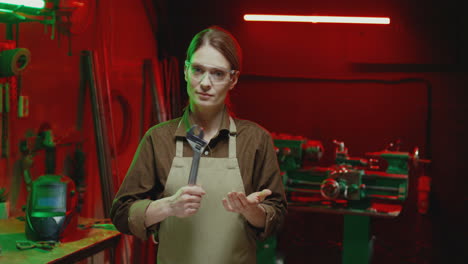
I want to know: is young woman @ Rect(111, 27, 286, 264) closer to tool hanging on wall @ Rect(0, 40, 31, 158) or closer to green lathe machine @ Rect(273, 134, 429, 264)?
tool hanging on wall @ Rect(0, 40, 31, 158)

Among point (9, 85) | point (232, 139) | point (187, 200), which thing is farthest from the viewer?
point (9, 85)

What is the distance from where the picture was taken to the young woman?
1.71 m

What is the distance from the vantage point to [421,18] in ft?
17.6

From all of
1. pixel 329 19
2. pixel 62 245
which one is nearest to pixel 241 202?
pixel 62 245

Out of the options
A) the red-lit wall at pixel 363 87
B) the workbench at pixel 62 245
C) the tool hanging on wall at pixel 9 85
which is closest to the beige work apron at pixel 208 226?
the workbench at pixel 62 245

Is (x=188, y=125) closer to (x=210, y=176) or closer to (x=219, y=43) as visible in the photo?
(x=210, y=176)

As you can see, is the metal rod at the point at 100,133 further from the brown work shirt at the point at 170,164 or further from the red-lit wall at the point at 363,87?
the red-lit wall at the point at 363,87

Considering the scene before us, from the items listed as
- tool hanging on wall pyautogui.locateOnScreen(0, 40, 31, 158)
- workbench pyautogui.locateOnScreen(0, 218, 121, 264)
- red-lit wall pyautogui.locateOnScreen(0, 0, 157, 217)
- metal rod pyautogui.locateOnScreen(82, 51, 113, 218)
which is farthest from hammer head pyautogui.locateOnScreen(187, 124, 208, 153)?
metal rod pyautogui.locateOnScreen(82, 51, 113, 218)

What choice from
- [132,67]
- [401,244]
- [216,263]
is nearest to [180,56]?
[132,67]

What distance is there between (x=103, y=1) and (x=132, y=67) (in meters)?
0.79

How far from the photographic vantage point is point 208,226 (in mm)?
1744

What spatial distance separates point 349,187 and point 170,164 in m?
2.40

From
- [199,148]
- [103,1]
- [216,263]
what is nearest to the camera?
[199,148]

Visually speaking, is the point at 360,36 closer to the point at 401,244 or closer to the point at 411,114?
the point at 411,114
